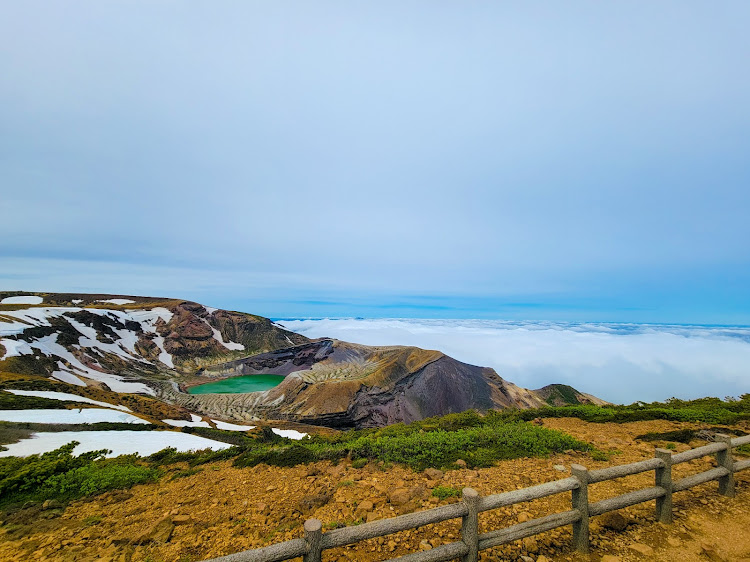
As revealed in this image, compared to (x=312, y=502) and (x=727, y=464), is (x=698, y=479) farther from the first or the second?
(x=312, y=502)

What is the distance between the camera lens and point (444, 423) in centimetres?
1423

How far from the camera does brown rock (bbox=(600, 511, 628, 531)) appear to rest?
5.92m

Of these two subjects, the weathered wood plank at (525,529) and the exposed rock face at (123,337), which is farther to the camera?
the exposed rock face at (123,337)

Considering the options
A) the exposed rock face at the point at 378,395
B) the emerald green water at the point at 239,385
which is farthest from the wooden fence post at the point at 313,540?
the emerald green water at the point at 239,385

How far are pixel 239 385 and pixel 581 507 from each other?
80951mm

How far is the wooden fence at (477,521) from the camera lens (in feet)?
14.0

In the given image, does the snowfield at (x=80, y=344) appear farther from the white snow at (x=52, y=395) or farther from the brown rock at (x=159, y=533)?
the brown rock at (x=159, y=533)

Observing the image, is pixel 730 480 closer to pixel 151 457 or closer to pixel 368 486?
pixel 368 486

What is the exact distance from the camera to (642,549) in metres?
5.37

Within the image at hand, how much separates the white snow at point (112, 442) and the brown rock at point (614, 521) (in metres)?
17.8

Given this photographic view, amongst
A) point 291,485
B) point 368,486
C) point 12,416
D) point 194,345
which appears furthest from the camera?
point 194,345

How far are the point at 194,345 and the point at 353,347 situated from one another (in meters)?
Result: 53.9

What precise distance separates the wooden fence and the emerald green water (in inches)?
2827

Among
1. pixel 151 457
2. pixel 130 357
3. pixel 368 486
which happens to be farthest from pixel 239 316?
A: pixel 368 486
